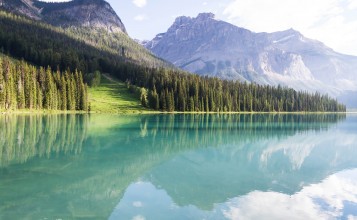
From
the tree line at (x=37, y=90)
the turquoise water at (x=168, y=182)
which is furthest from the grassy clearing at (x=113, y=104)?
the turquoise water at (x=168, y=182)

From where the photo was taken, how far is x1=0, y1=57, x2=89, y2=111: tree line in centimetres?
12425

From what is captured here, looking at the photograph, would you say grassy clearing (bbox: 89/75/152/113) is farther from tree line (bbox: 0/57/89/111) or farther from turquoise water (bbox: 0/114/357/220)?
turquoise water (bbox: 0/114/357/220)

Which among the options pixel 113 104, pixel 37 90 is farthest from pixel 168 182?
pixel 113 104

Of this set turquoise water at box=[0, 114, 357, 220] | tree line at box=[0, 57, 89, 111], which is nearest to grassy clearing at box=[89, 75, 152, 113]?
tree line at box=[0, 57, 89, 111]

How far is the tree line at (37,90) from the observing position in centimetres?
12425

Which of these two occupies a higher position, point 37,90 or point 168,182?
point 37,90

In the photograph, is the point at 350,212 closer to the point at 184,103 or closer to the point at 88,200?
the point at 88,200

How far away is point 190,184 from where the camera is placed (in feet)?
96.4

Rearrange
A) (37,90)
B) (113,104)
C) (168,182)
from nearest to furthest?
(168,182)
(37,90)
(113,104)

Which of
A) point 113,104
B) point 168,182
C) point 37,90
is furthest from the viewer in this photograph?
point 113,104

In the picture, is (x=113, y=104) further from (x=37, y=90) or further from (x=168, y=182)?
(x=168, y=182)

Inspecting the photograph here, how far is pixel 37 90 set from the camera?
137750 millimetres

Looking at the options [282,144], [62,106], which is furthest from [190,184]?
[62,106]

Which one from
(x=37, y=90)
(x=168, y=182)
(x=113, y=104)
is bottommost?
(x=168, y=182)
